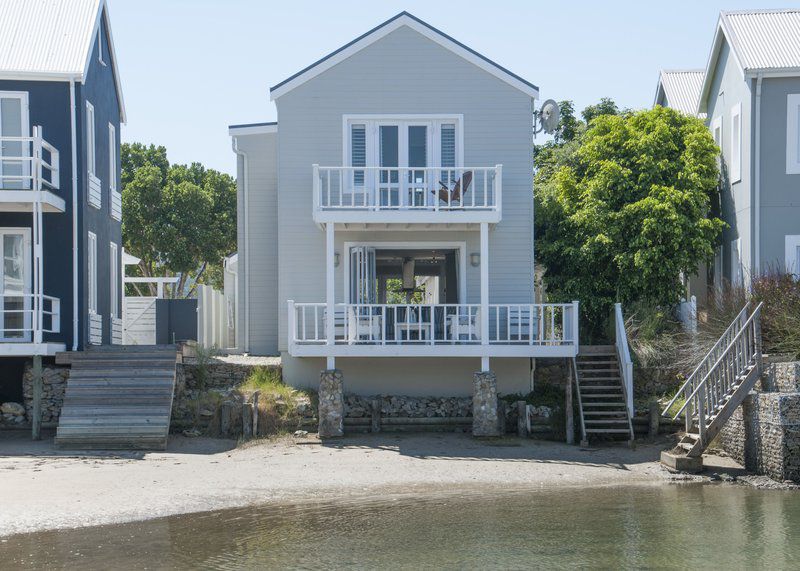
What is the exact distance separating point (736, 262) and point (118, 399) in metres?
14.2

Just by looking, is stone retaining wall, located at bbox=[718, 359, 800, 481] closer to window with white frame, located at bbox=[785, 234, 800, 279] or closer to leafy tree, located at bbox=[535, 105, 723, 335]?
window with white frame, located at bbox=[785, 234, 800, 279]

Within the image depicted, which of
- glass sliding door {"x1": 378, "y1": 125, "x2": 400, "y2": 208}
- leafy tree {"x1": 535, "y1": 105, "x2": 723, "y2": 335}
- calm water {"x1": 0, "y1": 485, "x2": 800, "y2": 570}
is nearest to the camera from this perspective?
calm water {"x1": 0, "y1": 485, "x2": 800, "y2": 570}

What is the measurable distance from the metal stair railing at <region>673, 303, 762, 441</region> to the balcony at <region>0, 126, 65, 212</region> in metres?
13.5

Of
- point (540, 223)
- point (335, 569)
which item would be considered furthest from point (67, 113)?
point (335, 569)

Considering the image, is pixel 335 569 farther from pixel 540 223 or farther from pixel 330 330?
pixel 540 223

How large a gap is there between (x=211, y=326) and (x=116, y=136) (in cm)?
565

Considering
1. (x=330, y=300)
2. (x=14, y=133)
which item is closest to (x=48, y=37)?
(x=14, y=133)

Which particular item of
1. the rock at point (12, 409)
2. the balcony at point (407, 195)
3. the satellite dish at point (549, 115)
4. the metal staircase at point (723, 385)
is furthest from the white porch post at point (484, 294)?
the rock at point (12, 409)

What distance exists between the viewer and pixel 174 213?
4478 centimetres

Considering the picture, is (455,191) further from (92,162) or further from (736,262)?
(92,162)

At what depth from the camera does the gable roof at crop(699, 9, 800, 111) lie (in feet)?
82.2

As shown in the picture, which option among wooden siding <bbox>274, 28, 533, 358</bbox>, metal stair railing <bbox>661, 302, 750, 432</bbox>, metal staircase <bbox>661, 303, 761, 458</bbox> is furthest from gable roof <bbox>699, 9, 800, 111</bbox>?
metal staircase <bbox>661, 303, 761, 458</bbox>

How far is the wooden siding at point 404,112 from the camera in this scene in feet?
83.9

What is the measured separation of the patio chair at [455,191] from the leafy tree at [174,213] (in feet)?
72.0
